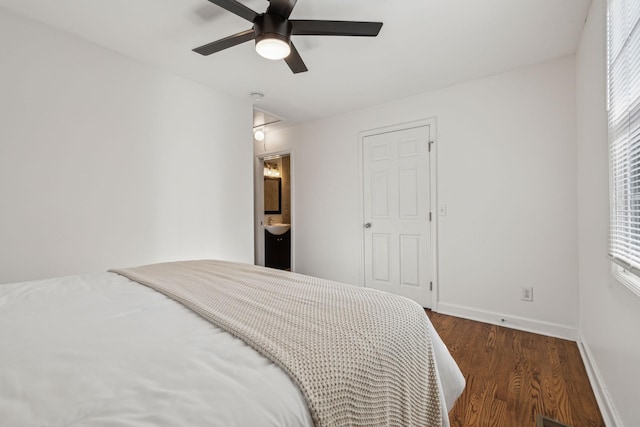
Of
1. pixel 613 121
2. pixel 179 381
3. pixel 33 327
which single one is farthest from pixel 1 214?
pixel 613 121

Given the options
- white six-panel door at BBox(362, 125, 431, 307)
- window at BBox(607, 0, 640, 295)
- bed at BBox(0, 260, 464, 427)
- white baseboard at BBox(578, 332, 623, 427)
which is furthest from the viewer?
white six-panel door at BBox(362, 125, 431, 307)

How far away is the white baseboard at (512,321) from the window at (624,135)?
4.38ft

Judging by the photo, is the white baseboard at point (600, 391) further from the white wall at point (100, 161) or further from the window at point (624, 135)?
the white wall at point (100, 161)

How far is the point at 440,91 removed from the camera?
9.71 feet

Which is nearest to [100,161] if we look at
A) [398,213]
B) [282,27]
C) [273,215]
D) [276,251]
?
[282,27]

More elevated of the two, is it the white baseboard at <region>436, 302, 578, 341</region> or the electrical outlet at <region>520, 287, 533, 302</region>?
the electrical outlet at <region>520, 287, 533, 302</region>

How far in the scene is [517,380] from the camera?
1.75 metres

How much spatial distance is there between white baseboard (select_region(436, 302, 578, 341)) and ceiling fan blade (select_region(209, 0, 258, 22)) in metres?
2.96

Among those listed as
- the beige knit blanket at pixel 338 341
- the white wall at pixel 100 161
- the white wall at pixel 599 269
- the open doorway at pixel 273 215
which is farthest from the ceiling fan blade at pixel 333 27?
the open doorway at pixel 273 215

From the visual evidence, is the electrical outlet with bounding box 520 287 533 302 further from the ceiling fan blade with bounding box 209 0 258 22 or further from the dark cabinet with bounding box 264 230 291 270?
the dark cabinet with bounding box 264 230 291 270

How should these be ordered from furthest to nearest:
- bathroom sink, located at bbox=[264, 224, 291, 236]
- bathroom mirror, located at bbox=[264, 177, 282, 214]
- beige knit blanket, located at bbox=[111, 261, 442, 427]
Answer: bathroom mirror, located at bbox=[264, 177, 282, 214]
bathroom sink, located at bbox=[264, 224, 291, 236]
beige knit blanket, located at bbox=[111, 261, 442, 427]

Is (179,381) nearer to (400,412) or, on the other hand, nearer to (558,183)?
(400,412)

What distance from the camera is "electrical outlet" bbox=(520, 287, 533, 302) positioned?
2.49 m

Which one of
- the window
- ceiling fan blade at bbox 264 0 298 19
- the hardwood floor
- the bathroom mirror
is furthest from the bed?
the bathroom mirror
